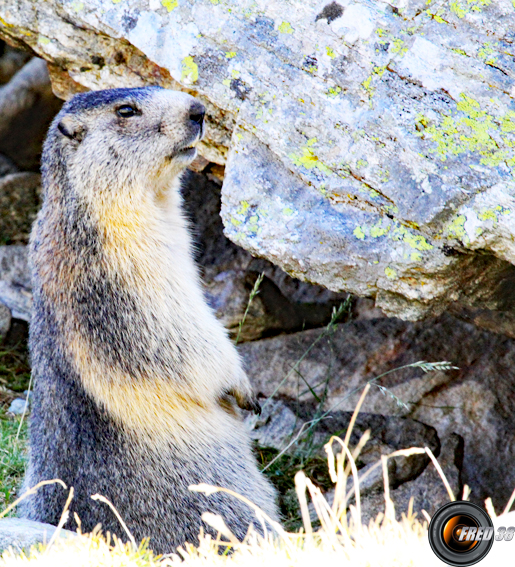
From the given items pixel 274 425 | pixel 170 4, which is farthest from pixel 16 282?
pixel 170 4

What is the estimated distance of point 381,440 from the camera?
651 cm

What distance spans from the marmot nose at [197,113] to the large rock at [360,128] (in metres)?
0.40

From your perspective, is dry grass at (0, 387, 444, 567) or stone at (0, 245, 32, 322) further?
stone at (0, 245, 32, 322)

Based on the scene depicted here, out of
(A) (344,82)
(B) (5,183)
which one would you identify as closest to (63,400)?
(A) (344,82)

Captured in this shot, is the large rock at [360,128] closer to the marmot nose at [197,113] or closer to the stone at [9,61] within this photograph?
the marmot nose at [197,113]

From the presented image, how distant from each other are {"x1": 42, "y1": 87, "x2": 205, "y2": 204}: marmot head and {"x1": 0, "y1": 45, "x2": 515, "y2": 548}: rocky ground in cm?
138

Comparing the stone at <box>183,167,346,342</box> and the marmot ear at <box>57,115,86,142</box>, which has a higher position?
the marmot ear at <box>57,115,86,142</box>

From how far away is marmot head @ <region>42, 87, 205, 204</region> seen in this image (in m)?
4.75

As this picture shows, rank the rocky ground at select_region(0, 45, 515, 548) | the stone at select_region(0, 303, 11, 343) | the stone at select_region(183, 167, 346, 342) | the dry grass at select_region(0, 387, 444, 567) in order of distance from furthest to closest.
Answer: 1. the stone at select_region(0, 303, 11, 343)
2. the stone at select_region(183, 167, 346, 342)
3. the rocky ground at select_region(0, 45, 515, 548)
4. the dry grass at select_region(0, 387, 444, 567)

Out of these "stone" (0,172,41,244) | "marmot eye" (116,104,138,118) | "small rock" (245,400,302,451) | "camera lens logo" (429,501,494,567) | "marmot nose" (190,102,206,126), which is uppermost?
"marmot nose" (190,102,206,126)

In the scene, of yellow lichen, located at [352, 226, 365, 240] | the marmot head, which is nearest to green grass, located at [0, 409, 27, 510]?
the marmot head

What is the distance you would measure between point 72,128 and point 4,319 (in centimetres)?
362

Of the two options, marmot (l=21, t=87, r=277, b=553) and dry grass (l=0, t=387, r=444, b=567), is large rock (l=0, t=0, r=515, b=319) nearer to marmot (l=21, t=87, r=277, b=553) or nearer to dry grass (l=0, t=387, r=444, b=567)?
marmot (l=21, t=87, r=277, b=553)

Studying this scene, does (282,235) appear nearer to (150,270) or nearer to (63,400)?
(150,270)
